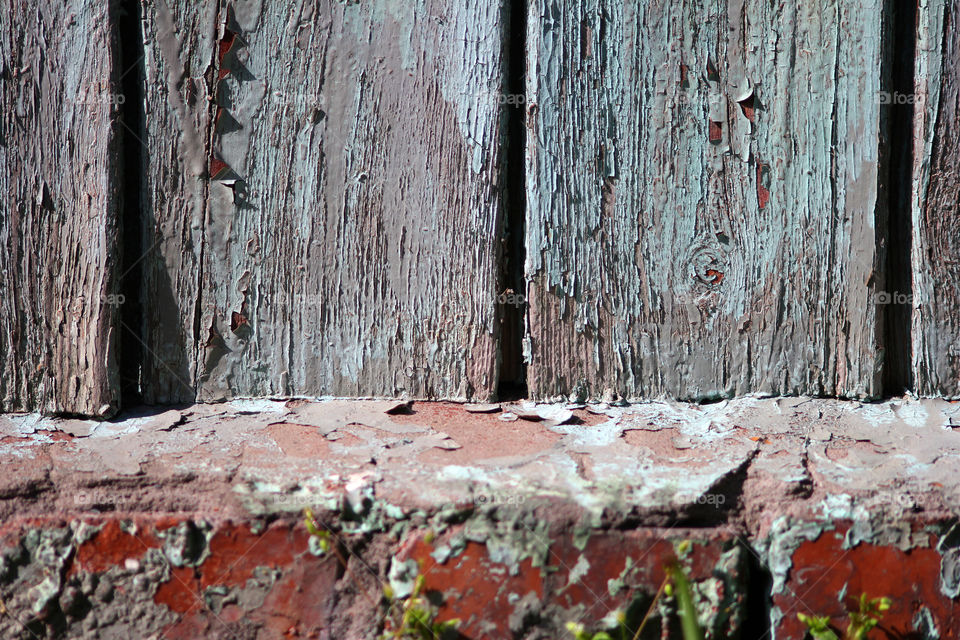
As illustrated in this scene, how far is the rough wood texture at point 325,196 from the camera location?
134cm

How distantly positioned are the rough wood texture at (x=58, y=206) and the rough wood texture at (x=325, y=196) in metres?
0.08

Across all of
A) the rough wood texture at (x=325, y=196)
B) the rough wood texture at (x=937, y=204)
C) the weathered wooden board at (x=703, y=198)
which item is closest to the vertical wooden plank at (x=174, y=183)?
the rough wood texture at (x=325, y=196)

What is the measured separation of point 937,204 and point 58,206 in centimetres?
155

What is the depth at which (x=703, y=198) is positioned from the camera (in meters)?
1.36

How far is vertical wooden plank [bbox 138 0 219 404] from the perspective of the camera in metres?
1.33

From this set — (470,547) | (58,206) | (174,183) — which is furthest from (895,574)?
(58,206)

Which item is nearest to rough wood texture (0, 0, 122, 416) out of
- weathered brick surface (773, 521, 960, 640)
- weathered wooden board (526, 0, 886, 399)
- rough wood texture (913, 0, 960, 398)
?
weathered wooden board (526, 0, 886, 399)

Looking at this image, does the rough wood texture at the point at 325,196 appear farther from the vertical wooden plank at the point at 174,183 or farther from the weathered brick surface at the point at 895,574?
the weathered brick surface at the point at 895,574

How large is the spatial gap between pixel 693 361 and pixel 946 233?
1.63ft

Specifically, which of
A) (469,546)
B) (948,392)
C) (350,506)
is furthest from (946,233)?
(350,506)

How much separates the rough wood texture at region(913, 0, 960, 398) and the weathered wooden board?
78 mm

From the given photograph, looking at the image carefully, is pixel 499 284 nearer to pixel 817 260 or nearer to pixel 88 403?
pixel 817 260

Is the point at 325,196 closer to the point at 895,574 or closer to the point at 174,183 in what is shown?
the point at 174,183

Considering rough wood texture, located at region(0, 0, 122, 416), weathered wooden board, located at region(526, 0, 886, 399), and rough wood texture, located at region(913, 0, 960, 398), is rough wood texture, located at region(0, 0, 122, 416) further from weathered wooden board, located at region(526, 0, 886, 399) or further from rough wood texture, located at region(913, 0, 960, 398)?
rough wood texture, located at region(913, 0, 960, 398)
